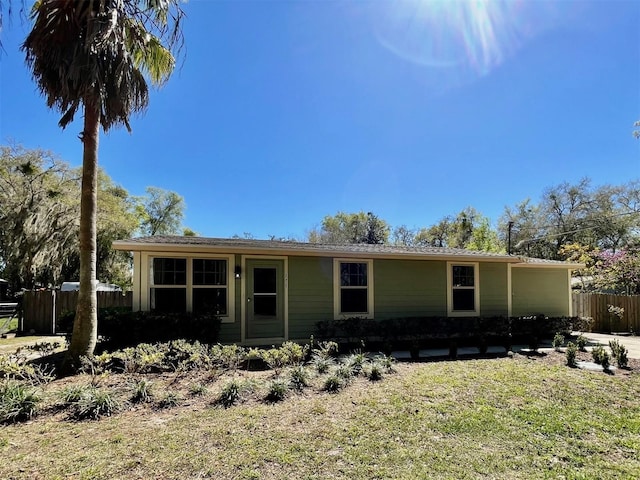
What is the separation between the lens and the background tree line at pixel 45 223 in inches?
658

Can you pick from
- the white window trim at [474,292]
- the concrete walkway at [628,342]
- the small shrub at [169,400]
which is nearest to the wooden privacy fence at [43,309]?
the small shrub at [169,400]

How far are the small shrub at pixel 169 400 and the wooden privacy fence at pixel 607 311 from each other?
14466mm

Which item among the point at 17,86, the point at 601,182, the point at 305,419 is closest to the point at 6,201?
the point at 17,86

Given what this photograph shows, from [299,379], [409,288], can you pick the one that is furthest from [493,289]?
[299,379]

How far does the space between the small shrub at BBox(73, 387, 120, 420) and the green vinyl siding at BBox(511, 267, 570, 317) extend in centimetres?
1037

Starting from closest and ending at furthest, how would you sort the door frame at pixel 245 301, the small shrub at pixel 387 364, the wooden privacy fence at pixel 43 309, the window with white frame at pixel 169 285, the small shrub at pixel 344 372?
the small shrub at pixel 344 372 → the small shrub at pixel 387 364 → the window with white frame at pixel 169 285 → the door frame at pixel 245 301 → the wooden privacy fence at pixel 43 309

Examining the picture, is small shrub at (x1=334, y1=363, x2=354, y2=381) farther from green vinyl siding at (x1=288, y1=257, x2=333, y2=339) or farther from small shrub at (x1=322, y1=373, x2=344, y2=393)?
green vinyl siding at (x1=288, y1=257, x2=333, y2=339)

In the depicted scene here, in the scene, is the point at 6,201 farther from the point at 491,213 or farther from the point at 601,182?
the point at 601,182

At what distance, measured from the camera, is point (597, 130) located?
50.6 feet

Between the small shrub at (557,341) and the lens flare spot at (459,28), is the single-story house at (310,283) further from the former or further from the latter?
the lens flare spot at (459,28)

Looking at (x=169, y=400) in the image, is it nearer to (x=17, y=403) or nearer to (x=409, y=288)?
(x=17, y=403)

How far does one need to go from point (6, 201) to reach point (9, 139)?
3968 millimetres

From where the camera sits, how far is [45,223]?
671 inches

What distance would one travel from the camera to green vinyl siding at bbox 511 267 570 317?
11.0 meters
